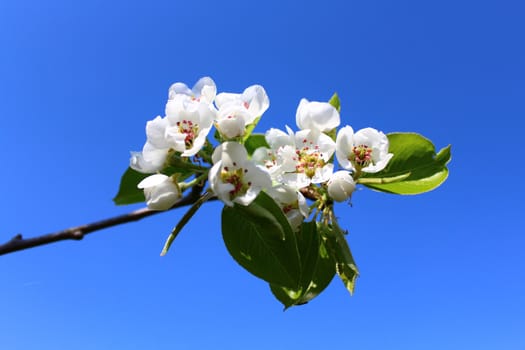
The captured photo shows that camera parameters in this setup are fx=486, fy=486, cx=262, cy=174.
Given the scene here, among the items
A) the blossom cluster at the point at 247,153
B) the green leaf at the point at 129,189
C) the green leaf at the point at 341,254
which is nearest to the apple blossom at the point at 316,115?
the blossom cluster at the point at 247,153

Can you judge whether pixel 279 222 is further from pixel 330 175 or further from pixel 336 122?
pixel 336 122

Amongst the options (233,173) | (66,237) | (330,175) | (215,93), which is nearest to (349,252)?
(330,175)

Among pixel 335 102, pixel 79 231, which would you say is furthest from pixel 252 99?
pixel 79 231

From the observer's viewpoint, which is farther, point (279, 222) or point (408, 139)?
point (408, 139)

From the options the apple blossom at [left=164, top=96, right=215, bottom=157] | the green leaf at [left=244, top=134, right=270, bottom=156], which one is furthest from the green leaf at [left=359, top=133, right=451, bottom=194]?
the apple blossom at [left=164, top=96, right=215, bottom=157]

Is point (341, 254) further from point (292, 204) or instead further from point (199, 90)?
point (199, 90)

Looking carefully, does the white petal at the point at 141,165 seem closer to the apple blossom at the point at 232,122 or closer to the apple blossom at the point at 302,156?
the apple blossom at the point at 232,122
